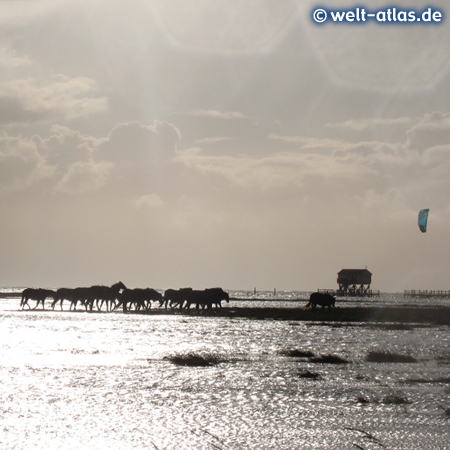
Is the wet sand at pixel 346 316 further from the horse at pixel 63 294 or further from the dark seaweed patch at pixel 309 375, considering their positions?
the dark seaweed patch at pixel 309 375

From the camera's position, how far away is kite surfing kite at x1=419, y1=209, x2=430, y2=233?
78125 mm

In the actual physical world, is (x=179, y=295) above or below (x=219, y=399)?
above

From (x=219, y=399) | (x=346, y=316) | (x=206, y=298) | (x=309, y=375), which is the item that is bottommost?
(x=219, y=399)

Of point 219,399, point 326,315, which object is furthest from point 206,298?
point 219,399

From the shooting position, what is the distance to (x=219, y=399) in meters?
13.8

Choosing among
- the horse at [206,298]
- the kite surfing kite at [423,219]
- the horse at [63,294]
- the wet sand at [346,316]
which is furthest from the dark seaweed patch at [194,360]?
the kite surfing kite at [423,219]

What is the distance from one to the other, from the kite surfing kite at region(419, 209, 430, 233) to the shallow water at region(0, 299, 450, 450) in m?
55.9

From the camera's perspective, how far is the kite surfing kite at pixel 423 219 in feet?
256

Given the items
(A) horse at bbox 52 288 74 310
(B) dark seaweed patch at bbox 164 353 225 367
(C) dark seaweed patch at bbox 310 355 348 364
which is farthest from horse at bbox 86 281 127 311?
(C) dark seaweed patch at bbox 310 355 348 364

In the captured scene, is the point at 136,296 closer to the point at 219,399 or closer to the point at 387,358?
the point at 387,358

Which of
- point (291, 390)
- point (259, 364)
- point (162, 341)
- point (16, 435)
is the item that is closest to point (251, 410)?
point (291, 390)

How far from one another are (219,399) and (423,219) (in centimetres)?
6976

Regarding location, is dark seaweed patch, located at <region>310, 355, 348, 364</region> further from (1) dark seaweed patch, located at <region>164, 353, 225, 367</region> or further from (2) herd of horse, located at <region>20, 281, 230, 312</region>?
(2) herd of horse, located at <region>20, 281, 230, 312</region>

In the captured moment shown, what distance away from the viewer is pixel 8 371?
56.9 feet
